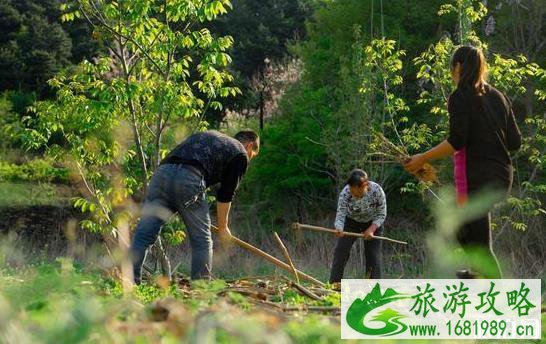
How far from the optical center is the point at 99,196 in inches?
388

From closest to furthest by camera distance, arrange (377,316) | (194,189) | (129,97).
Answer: (377,316) < (194,189) < (129,97)

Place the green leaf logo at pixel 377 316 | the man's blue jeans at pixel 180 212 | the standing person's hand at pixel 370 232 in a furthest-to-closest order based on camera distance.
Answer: the standing person's hand at pixel 370 232
the man's blue jeans at pixel 180 212
the green leaf logo at pixel 377 316

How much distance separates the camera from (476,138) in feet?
16.3

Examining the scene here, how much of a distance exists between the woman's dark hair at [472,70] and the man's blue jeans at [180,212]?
210 cm

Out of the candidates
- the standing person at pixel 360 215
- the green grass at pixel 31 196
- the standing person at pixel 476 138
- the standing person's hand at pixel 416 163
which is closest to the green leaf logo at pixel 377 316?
the standing person at pixel 476 138

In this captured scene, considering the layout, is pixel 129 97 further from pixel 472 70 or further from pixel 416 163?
pixel 472 70

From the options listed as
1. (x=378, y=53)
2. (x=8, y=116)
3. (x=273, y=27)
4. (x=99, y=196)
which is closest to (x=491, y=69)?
(x=378, y=53)

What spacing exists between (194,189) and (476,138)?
211 centimetres

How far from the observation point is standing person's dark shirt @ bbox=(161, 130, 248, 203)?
6246 mm

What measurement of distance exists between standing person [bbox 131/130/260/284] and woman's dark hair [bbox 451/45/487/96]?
1.86 m

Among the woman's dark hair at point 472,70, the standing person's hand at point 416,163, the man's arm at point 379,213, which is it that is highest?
the woman's dark hair at point 472,70

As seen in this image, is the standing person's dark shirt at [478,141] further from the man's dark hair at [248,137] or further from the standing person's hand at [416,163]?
the man's dark hair at [248,137]

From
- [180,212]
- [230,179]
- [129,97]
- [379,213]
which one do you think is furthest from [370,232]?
[129,97]

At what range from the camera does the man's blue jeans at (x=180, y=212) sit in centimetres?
613
